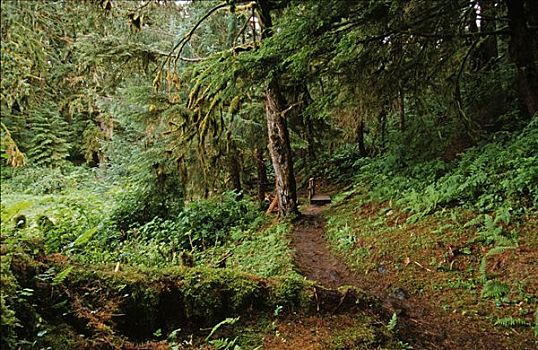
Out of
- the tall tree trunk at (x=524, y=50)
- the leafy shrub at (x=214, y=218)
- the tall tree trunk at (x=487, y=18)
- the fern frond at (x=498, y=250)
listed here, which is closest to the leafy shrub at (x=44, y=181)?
the leafy shrub at (x=214, y=218)

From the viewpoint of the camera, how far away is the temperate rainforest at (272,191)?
2.90 metres

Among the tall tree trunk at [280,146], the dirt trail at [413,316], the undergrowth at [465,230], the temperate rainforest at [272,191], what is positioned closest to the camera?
the temperate rainforest at [272,191]

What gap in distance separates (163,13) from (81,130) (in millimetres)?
9797

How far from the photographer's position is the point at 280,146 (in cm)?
1041

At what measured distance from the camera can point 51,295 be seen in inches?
105

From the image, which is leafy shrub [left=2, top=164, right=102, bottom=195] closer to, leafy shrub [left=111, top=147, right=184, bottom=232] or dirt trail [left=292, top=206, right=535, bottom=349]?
leafy shrub [left=111, top=147, right=184, bottom=232]

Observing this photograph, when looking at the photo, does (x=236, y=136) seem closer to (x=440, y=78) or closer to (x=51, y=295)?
(x=440, y=78)

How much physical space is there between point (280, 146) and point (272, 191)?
5.37m

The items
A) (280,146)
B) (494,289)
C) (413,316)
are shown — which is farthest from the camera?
(280,146)

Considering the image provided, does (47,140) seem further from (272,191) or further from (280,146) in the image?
(272,191)

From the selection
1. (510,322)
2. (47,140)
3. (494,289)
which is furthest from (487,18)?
(47,140)

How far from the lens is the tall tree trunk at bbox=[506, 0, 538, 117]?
8336 mm

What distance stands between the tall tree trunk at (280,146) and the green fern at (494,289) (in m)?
5.88

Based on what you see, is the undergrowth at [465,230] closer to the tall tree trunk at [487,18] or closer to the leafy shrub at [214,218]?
the tall tree trunk at [487,18]
